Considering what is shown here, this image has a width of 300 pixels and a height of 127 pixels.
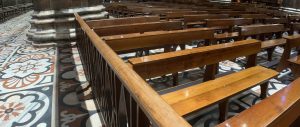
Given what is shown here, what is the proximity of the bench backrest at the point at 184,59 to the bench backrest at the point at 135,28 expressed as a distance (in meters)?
1.07

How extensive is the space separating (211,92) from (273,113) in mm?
543

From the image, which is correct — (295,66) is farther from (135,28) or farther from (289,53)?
(135,28)

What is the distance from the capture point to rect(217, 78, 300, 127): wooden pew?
2.83ft

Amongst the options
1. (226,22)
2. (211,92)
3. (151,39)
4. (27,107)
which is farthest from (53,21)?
(211,92)

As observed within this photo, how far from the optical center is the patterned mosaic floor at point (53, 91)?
5.63ft

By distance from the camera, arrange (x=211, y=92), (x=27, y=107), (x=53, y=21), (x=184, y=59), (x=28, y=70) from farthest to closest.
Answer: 1. (x=53, y=21)
2. (x=28, y=70)
3. (x=27, y=107)
4. (x=184, y=59)
5. (x=211, y=92)

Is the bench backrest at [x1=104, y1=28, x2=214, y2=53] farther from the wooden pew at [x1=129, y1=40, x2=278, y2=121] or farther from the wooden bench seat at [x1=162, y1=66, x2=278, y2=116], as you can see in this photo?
the wooden bench seat at [x1=162, y1=66, x2=278, y2=116]

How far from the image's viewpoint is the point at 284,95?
986 millimetres

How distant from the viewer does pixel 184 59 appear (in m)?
1.57

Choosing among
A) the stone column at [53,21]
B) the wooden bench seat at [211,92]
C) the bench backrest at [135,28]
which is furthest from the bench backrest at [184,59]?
the stone column at [53,21]

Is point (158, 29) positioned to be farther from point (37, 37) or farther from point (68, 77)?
point (37, 37)

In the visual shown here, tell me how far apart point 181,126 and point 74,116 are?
1412 millimetres

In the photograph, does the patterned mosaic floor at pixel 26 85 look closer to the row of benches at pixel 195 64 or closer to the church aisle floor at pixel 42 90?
the church aisle floor at pixel 42 90

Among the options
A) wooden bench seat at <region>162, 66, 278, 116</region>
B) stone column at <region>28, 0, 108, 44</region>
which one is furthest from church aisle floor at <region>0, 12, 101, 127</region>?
wooden bench seat at <region>162, 66, 278, 116</region>
